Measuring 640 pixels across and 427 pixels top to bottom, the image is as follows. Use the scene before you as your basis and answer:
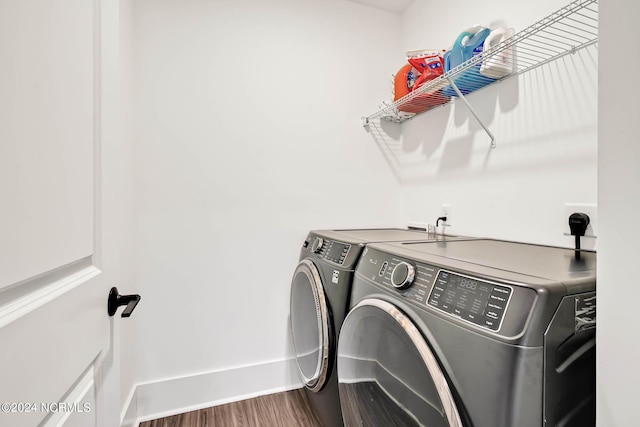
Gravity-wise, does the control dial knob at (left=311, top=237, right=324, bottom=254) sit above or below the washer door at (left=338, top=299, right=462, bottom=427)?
above

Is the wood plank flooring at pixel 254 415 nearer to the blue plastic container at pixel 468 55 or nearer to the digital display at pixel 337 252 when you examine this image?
the digital display at pixel 337 252

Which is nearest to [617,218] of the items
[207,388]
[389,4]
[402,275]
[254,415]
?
[402,275]

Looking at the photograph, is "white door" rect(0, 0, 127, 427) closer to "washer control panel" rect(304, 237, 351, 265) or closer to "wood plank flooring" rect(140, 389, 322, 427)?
"washer control panel" rect(304, 237, 351, 265)

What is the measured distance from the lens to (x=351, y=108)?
1922 millimetres

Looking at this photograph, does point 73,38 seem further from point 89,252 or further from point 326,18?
point 326,18

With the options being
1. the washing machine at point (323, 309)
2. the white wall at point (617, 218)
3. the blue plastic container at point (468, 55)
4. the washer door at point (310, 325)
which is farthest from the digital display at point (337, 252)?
the blue plastic container at point (468, 55)

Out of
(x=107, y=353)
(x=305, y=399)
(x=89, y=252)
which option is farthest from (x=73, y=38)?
(x=305, y=399)

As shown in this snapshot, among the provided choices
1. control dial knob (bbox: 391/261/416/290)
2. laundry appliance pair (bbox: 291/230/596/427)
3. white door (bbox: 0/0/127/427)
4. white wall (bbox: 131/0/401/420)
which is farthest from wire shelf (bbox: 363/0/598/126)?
white door (bbox: 0/0/127/427)

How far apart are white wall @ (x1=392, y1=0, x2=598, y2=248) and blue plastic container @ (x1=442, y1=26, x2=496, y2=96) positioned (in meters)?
0.07

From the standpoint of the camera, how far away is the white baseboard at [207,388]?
147 centimetres

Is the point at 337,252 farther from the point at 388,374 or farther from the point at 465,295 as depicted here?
the point at 465,295

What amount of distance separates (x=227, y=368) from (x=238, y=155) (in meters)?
1.22

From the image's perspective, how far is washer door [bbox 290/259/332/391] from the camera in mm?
1174

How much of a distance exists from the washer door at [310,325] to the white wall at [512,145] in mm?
845
